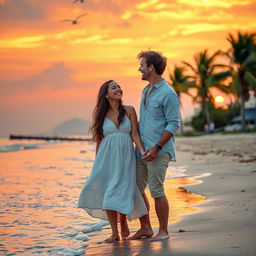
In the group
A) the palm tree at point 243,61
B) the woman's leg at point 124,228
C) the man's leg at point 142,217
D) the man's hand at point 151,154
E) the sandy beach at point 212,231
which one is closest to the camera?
the sandy beach at point 212,231

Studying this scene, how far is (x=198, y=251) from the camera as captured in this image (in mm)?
4254

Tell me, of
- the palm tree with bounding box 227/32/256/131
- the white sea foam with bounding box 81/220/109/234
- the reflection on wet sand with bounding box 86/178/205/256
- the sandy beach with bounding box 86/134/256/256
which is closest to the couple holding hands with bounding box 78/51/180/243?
the reflection on wet sand with bounding box 86/178/205/256

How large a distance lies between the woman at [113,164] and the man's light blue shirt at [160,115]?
5.8 inches

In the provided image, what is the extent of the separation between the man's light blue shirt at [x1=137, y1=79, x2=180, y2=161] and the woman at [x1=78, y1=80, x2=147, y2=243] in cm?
15

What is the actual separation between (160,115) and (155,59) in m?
0.56

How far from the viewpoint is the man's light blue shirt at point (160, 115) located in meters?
5.12

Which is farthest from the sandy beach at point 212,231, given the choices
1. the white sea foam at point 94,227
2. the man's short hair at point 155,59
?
the man's short hair at point 155,59

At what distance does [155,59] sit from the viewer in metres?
5.23

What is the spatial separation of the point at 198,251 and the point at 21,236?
8.73 feet

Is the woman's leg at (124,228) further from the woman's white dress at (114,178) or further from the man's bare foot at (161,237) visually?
the man's bare foot at (161,237)

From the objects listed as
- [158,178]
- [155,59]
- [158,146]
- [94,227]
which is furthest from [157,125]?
[94,227]

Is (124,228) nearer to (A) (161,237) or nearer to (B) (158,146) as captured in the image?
(A) (161,237)

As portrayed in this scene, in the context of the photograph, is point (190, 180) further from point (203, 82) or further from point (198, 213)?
point (203, 82)

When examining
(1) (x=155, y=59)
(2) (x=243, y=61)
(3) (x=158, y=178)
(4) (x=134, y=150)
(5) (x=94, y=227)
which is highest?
(2) (x=243, y=61)
